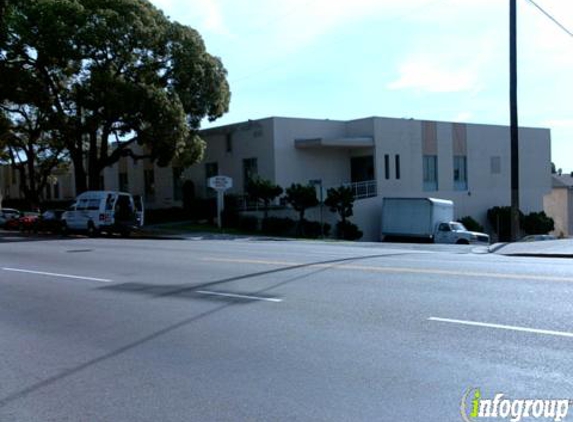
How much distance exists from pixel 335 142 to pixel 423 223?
791cm

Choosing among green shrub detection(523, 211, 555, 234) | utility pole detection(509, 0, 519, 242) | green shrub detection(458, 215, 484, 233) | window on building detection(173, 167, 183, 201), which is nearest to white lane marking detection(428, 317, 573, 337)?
utility pole detection(509, 0, 519, 242)

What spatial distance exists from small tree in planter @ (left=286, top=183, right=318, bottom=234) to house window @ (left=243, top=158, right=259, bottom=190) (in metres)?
6.26

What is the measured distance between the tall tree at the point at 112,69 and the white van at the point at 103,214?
4.14 metres

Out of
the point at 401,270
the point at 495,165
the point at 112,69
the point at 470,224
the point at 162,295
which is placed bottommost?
the point at 162,295

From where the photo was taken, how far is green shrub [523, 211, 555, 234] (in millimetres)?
47750

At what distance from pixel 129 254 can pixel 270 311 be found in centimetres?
1047

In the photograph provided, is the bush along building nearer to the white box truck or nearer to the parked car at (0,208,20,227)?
the white box truck

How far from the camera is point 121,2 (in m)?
34.8

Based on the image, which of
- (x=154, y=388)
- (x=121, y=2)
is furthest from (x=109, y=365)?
(x=121, y=2)

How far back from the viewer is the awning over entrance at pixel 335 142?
40594mm

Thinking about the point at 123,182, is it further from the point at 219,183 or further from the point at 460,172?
the point at 460,172

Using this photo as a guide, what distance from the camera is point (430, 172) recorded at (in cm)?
4531

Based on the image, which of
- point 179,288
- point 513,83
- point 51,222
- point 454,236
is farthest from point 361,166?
point 179,288

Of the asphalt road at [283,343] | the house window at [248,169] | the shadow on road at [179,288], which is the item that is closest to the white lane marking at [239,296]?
the asphalt road at [283,343]
